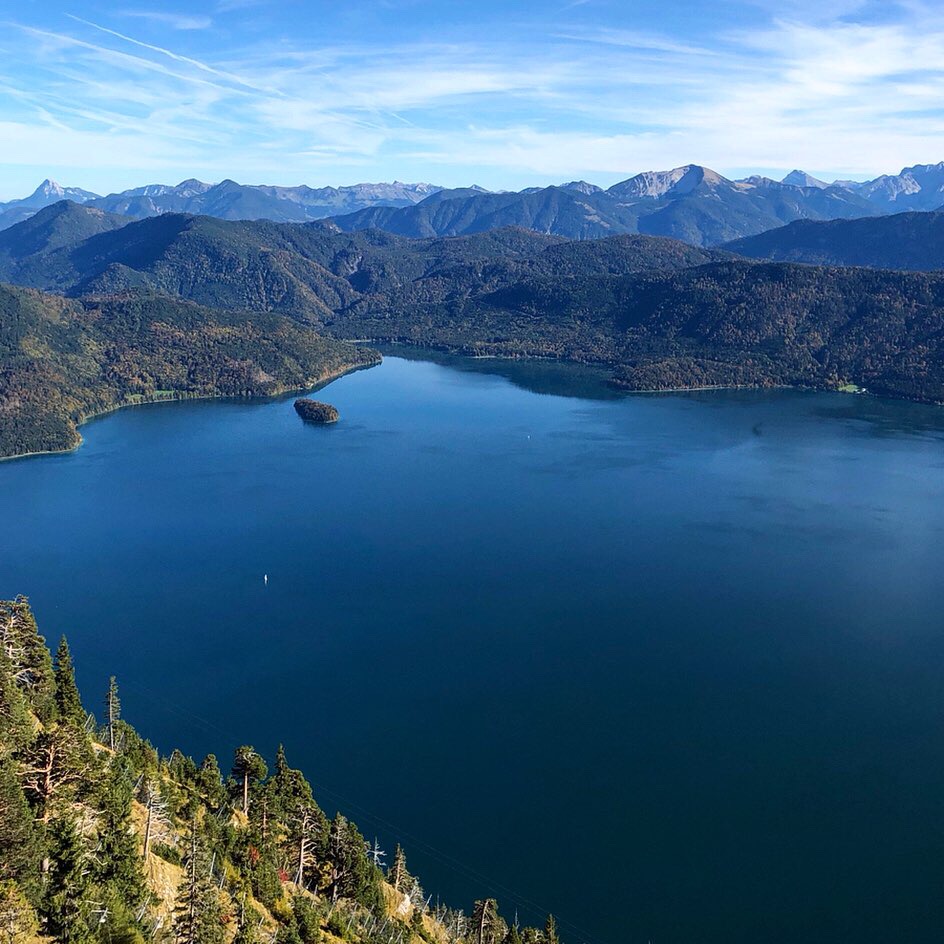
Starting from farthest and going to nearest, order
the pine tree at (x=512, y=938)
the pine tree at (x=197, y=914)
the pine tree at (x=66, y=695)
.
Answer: the pine tree at (x=66, y=695) < the pine tree at (x=512, y=938) < the pine tree at (x=197, y=914)

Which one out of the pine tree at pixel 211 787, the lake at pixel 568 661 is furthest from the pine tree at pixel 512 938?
the pine tree at pixel 211 787

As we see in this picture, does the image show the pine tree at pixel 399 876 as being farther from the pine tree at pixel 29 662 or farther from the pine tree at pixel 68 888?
the pine tree at pixel 68 888

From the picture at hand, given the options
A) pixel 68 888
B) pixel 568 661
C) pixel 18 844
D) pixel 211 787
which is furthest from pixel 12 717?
pixel 568 661

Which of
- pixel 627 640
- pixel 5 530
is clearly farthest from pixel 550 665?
pixel 5 530

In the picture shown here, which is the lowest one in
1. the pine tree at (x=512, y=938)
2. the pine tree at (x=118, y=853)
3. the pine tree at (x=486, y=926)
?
the pine tree at (x=486, y=926)

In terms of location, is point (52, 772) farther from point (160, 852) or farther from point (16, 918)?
point (16, 918)

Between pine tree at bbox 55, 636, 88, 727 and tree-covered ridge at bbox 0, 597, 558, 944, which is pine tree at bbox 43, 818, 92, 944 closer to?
tree-covered ridge at bbox 0, 597, 558, 944

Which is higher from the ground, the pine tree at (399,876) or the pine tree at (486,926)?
Result: the pine tree at (486,926)
